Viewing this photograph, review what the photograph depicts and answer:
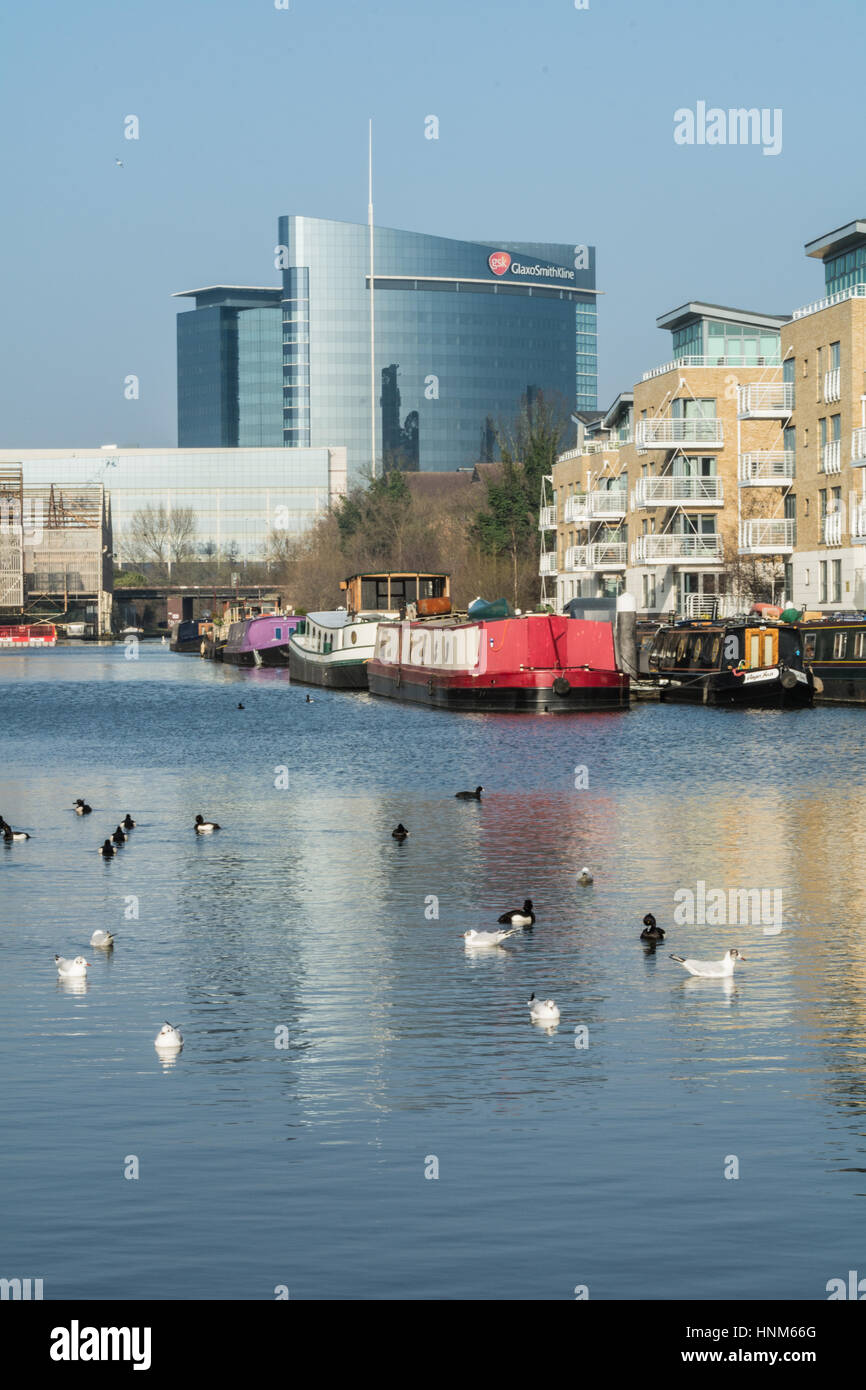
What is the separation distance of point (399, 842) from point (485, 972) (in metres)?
10.8

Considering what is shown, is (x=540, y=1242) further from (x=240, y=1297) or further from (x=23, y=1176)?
(x=23, y=1176)

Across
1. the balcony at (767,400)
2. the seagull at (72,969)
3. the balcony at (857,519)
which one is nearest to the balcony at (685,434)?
the balcony at (767,400)

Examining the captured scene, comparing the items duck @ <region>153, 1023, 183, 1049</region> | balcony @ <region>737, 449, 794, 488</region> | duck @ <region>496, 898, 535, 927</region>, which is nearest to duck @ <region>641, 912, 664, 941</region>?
duck @ <region>496, 898, 535, 927</region>

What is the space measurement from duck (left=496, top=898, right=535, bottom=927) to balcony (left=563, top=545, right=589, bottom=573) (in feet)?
324

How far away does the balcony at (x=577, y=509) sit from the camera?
4919 inches

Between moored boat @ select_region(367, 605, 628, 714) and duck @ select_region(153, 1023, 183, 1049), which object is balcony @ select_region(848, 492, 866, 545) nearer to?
moored boat @ select_region(367, 605, 628, 714)

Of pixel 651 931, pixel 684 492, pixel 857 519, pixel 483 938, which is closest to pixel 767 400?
pixel 684 492

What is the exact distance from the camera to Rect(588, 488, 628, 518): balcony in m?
120

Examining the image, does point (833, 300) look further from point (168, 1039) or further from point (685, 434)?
point (168, 1039)

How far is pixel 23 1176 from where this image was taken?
12.6 meters

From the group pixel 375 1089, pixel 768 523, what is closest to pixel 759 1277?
pixel 375 1089

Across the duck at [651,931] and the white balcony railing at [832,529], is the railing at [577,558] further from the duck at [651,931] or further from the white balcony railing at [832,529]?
the duck at [651,931]

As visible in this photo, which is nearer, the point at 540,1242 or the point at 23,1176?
the point at 540,1242

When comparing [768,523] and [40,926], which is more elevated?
[768,523]
